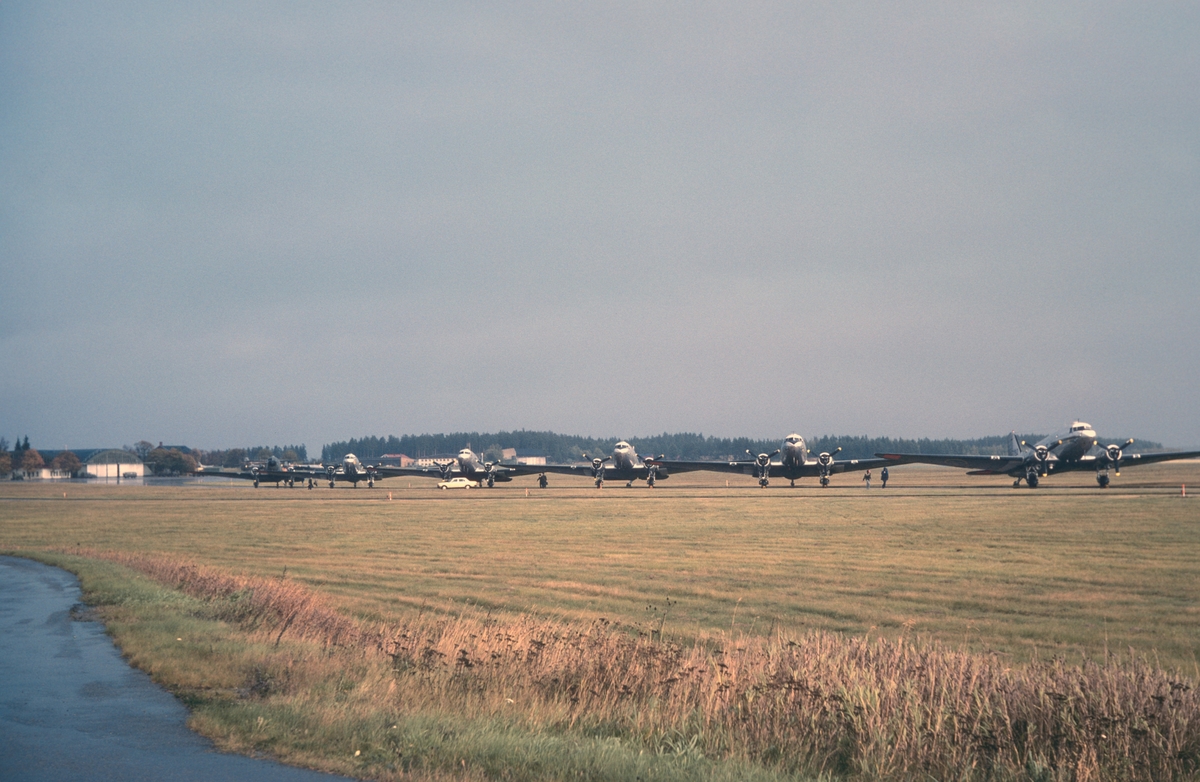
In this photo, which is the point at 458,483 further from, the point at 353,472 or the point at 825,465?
the point at 825,465

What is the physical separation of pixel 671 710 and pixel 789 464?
8099cm

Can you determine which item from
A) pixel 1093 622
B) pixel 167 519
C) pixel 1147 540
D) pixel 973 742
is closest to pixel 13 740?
pixel 973 742

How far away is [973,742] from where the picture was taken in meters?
9.69

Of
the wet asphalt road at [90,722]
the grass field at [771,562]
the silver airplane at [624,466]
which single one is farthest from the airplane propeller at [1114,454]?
the wet asphalt road at [90,722]

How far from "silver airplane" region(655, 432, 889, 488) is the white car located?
3359cm

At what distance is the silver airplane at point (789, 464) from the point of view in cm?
8825

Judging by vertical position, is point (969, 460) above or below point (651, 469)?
above

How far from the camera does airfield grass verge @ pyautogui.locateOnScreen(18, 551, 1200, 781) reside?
9.24 m

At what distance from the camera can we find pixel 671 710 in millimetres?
11297

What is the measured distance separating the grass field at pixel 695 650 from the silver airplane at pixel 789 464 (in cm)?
4851

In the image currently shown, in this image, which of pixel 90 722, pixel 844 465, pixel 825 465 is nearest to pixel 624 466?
pixel 825 465

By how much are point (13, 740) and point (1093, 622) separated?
61.2ft

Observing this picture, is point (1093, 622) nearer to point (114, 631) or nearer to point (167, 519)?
point (114, 631)

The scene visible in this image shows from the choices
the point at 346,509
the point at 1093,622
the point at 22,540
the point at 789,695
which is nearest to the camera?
the point at 789,695
